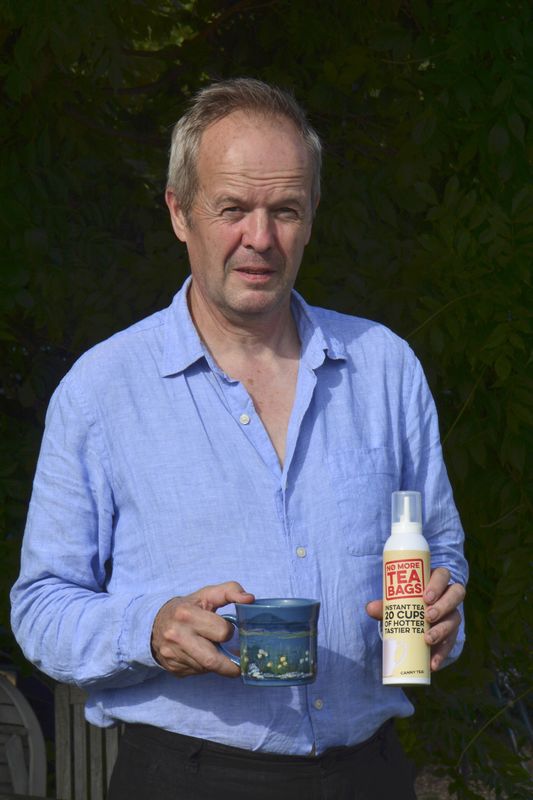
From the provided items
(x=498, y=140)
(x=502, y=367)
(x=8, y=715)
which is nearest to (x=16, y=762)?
(x=8, y=715)

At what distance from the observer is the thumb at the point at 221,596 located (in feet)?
6.63

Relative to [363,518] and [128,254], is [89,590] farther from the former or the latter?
[128,254]

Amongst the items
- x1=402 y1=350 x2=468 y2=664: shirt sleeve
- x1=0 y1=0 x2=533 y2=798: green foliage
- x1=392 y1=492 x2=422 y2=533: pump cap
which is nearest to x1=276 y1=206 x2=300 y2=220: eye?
x1=402 y1=350 x2=468 y2=664: shirt sleeve

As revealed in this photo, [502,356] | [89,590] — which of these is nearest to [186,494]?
[89,590]

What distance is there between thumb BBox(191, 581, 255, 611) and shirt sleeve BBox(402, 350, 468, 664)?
1.71 feet

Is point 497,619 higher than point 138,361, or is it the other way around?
point 138,361

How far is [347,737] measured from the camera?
7.39 ft

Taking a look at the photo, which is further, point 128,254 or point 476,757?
point 476,757

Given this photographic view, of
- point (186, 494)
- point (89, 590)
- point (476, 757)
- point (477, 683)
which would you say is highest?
point (186, 494)

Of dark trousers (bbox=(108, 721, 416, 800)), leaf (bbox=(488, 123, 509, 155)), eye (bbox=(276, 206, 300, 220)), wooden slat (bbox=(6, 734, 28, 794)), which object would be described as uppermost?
leaf (bbox=(488, 123, 509, 155))

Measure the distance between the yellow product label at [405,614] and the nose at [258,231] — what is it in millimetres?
577

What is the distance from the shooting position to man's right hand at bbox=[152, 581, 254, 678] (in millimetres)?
2020

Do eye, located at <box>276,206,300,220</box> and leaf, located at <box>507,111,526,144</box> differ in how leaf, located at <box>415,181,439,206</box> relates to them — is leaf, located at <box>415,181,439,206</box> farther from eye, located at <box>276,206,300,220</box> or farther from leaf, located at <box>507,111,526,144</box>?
eye, located at <box>276,206,300,220</box>

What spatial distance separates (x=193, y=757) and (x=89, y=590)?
1.05ft
